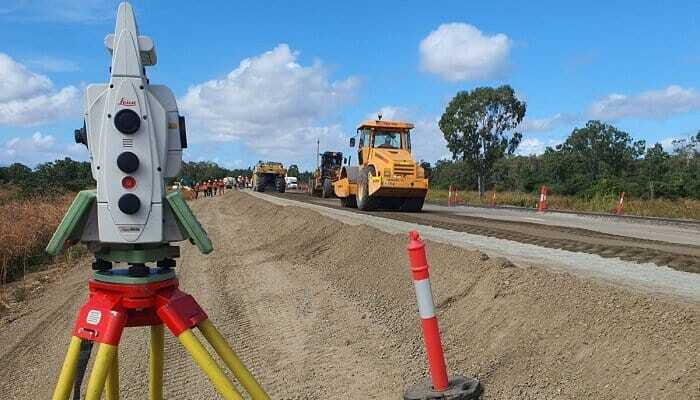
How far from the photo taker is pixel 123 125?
2396 mm

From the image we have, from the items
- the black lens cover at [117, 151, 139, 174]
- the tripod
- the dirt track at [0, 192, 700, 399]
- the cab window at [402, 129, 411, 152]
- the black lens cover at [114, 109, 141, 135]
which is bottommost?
the dirt track at [0, 192, 700, 399]

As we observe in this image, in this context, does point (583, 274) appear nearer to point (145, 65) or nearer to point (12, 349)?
point (145, 65)

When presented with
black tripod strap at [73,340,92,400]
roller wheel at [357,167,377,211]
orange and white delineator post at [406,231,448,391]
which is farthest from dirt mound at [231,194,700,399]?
roller wheel at [357,167,377,211]

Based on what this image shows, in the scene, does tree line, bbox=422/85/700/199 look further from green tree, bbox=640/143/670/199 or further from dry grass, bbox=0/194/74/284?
dry grass, bbox=0/194/74/284

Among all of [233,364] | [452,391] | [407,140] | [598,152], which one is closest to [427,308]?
[452,391]

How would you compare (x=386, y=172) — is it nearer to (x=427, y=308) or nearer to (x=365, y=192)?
(x=365, y=192)

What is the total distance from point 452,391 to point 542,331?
1.11 m

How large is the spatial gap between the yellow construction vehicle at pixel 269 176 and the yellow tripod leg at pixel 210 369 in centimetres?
5288

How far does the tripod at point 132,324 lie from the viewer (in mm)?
2375

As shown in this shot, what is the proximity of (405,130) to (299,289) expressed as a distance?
15154 millimetres

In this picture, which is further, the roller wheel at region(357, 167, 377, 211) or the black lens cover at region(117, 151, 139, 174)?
the roller wheel at region(357, 167, 377, 211)

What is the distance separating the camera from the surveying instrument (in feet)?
7.91

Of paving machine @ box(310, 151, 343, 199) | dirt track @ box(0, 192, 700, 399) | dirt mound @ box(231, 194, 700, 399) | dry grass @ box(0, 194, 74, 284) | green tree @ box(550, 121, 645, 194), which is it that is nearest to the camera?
dirt mound @ box(231, 194, 700, 399)

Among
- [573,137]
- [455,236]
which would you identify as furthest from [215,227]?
[573,137]
